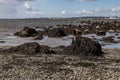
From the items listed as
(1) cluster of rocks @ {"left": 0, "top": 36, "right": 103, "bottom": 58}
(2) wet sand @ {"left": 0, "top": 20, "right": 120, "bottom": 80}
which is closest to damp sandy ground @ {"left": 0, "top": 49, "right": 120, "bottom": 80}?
(2) wet sand @ {"left": 0, "top": 20, "right": 120, "bottom": 80}

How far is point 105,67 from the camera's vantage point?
66.7 feet

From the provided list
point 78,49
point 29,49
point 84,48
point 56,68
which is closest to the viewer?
point 56,68

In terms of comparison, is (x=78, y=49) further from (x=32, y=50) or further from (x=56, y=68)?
(x=56, y=68)

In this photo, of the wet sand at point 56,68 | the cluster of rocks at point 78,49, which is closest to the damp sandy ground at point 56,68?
the wet sand at point 56,68

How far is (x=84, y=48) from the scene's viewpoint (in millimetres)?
26625

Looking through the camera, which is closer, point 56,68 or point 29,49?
point 56,68

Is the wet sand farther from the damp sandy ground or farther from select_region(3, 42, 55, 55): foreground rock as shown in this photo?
select_region(3, 42, 55, 55): foreground rock

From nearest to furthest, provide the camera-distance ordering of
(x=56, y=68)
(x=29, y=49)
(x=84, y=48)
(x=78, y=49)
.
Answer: (x=56, y=68) < (x=84, y=48) < (x=78, y=49) < (x=29, y=49)

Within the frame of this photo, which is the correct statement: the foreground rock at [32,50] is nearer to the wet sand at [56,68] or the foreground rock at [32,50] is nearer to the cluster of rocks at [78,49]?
the cluster of rocks at [78,49]

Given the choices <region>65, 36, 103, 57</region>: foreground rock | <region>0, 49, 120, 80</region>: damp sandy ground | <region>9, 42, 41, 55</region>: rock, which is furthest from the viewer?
<region>9, 42, 41, 55</region>: rock

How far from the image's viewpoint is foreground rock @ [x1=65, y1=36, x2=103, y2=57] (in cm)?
2639

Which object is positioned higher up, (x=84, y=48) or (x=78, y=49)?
(x=84, y=48)

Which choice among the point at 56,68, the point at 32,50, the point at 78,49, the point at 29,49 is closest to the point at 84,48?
the point at 78,49

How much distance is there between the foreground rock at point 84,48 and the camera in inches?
1039
